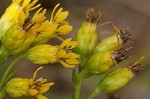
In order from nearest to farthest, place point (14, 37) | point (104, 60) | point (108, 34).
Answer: point (14, 37) < point (104, 60) < point (108, 34)

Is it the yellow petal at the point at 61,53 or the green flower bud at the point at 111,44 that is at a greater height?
the green flower bud at the point at 111,44

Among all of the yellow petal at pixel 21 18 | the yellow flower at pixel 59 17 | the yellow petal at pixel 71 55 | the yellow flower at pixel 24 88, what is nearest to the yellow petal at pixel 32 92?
the yellow flower at pixel 24 88

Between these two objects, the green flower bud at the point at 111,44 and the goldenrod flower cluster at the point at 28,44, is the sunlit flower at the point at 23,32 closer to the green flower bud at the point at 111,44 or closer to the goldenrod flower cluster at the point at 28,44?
the goldenrod flower cluster at the point at 28,44

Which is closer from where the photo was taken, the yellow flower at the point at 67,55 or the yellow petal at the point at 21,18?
the yellow petal at the point at 21,18

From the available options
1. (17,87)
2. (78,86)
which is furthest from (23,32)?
(78,86)

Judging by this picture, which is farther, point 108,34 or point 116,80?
point 108,34

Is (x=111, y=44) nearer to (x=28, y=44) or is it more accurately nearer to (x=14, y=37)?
(x=28, y=44)

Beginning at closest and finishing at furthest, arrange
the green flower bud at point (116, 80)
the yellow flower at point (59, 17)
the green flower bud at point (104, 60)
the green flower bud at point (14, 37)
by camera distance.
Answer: the green flower bud at point (14, 37)
the yellow flower at point (59, 17)
the green flower bud at point (104, 60)
the green flower bud at point (116, 80)

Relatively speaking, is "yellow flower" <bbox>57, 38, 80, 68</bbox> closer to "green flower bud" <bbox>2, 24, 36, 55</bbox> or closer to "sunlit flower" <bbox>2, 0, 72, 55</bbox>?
"sunlit flower" <bbox>2, 0, 72, 55</bbox>

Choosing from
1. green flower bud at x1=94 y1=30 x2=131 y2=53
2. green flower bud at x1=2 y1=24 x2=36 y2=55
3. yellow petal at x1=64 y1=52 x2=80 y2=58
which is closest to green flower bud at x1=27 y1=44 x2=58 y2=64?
yellow petal at x1=64 y1=52 x2=80 y2=58
